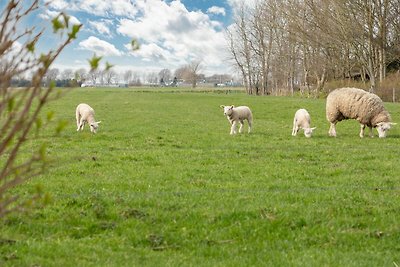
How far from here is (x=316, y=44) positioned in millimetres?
57281

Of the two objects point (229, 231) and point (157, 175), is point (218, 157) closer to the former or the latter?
→ point (157, 175)

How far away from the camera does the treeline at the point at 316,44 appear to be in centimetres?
4869

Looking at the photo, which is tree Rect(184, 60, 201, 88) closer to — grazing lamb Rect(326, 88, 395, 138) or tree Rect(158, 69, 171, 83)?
tree Rect(158, 69, 171, 83)

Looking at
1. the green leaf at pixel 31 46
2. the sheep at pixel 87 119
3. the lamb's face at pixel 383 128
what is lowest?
the lamb's face at pixel 383 128

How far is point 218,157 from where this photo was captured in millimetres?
13164

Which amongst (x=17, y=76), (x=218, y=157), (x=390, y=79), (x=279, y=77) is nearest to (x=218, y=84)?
(x=279, y=77)

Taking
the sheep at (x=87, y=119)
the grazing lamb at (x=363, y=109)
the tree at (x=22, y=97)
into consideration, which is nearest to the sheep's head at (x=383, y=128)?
the grazing lamb at (x=363, y=109)

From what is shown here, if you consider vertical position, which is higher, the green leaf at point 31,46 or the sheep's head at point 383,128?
the green leaf at point 31,46

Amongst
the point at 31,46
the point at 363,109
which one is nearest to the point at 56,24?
the point at 31,46

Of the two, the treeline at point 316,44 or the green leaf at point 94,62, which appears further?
the treeline at point 316,44

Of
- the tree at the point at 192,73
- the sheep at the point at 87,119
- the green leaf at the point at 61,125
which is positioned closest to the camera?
the green leaf at the point at 61,125

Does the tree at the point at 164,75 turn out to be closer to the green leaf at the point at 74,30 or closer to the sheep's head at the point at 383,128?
the sheep's head at the point at 383,128

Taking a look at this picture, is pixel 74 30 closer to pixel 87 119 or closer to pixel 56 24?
pixel 56 24

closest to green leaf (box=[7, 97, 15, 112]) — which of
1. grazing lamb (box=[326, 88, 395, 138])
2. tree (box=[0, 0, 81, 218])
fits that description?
tree (box=[0, 0, 81, 218])
